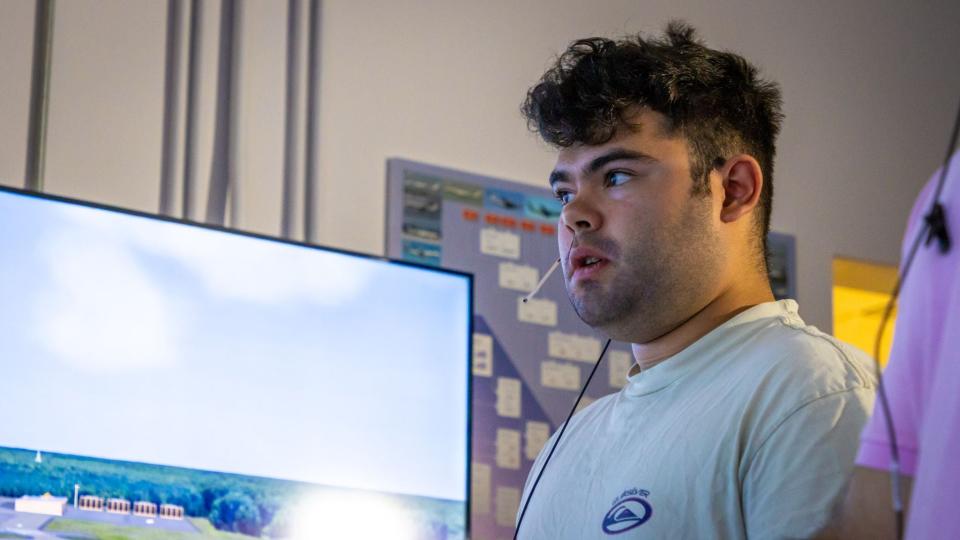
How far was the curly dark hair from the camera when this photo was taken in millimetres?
1828

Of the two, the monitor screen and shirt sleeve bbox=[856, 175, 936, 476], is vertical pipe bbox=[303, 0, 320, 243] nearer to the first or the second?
the monitor screen

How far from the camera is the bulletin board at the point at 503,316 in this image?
9.27 ft

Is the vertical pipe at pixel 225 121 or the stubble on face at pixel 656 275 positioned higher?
the vertical pipe at pixel 225 121

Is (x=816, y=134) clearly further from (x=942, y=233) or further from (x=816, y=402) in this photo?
(x=942, y=233)

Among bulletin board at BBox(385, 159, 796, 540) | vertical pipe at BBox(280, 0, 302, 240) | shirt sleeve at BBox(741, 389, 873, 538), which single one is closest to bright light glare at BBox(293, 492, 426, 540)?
bulletin board at BBox(385, 159, 796, 540)

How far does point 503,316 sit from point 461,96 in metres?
0.50

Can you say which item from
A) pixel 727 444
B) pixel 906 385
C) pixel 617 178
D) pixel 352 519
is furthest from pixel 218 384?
pixel 906 385

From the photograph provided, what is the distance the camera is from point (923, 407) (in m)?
0.84

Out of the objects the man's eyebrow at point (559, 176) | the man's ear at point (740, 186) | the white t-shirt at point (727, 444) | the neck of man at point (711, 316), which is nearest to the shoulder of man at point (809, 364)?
the white t-shirt at point (727, 444)

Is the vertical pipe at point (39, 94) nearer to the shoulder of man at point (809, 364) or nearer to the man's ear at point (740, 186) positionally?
the man's ear at point (740, 186)

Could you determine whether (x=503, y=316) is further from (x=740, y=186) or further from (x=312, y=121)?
(x=740, y=186)

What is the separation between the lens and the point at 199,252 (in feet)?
7.75

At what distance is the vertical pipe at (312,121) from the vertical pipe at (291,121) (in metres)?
0.04

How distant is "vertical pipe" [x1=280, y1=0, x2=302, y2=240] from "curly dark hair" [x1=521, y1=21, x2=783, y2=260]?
2.91ft
